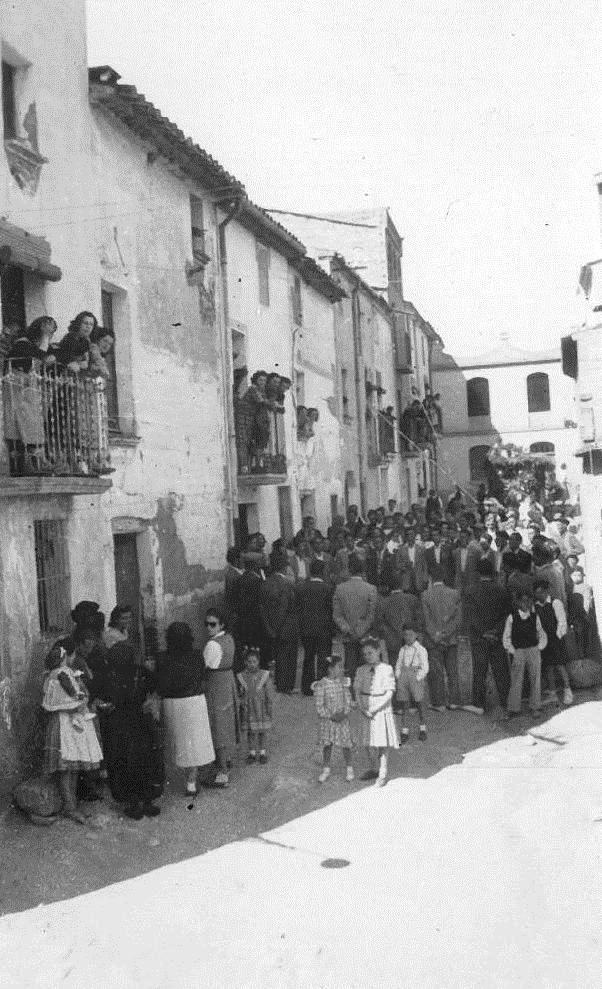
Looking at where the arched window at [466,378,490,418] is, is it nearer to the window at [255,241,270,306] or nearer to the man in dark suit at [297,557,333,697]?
the window at [255,241,270,306]

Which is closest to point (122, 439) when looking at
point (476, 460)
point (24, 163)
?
point (24, 163)

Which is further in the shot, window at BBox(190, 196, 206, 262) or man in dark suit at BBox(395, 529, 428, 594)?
man in dark suit at BBox(395, 529, 428, 594)

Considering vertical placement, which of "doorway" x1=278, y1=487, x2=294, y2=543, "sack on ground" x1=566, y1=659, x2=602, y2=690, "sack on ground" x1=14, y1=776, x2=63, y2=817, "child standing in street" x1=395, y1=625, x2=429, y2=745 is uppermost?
"doorway" x1=278, y1=487, x2=294, y2=543

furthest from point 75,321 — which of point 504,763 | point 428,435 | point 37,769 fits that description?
point 428,435

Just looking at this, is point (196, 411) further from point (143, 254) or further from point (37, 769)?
point (37, 769)

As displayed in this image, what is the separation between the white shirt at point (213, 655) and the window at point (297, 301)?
12.2 m

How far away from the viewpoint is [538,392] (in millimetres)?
44875

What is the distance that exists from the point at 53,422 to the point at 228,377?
21.5ft

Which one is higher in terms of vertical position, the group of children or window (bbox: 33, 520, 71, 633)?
window (bbox: 33, 520, 71, 633)

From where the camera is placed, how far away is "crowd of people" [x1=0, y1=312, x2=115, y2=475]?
9602 mm

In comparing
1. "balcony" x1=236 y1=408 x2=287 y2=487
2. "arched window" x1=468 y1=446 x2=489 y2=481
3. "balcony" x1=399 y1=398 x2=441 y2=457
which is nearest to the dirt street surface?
"balcony" x1=236 y1=408 x2=287 y2=487

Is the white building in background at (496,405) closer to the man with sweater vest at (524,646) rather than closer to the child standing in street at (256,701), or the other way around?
the man with sweater vest at (524,646)

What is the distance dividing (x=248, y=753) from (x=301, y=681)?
2609mm

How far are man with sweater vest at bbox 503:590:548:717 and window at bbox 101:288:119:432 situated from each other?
5.30 m
